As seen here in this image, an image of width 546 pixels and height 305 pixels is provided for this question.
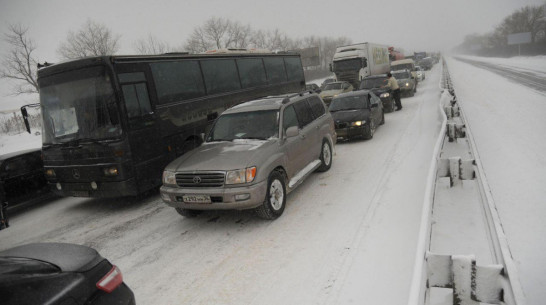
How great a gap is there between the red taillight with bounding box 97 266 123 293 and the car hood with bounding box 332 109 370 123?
9370mm

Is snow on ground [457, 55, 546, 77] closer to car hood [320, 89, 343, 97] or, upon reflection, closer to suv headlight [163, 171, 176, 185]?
car hood [320, 89, 343, 97]

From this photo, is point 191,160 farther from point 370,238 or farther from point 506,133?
point 506,133

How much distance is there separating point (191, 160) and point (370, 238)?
311 cm

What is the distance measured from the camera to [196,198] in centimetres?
552

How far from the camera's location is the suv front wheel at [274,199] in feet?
18.7

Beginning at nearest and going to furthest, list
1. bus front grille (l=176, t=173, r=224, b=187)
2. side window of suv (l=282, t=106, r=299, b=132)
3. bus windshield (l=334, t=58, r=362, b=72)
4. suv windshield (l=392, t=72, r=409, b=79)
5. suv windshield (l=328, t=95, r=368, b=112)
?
bus front grille (l=176, t=173, r=224, b=187) < side window of suv (l=282, t=106, r=299, b=132) < suv windshield (l=328, t=95, r=368, b=112) < suv windshield (l=392, t=72, r=409, b=79) < bus windshield (l=334, t=58, r=362, b=72)

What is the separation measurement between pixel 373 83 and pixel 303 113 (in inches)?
428

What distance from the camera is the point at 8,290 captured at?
2357 mm

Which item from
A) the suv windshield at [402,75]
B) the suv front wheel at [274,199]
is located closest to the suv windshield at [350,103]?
the suv front wheel at [274,199]

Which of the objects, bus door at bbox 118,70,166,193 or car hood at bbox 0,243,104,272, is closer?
car hood at bbox 0,243,104,272

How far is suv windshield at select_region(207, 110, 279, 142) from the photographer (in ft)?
21.4

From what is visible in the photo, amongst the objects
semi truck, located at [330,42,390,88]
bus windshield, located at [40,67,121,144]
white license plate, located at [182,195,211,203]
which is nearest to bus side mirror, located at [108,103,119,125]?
bus windshield, located at [40,67,121,144]

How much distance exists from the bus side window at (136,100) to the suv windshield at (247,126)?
168 cm

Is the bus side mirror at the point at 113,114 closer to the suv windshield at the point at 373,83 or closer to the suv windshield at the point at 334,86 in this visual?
the suv windshield at the point at 373,83
